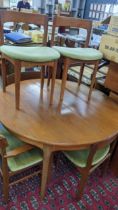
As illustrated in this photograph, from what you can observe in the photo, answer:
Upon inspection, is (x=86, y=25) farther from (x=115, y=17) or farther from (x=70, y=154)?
(x=70, y=154)

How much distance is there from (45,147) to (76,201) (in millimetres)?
596

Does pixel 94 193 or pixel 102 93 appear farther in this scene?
pixel 102 93

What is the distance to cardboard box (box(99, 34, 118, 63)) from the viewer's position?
57.5 inches

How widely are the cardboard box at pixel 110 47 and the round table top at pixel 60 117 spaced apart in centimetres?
39

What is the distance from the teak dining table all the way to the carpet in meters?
0.10

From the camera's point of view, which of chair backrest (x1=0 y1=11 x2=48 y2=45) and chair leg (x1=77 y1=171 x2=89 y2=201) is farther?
chair backrest (x1=0 y1=11 x2=48 y2=45)

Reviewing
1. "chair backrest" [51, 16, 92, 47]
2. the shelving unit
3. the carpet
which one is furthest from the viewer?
the shelving unit

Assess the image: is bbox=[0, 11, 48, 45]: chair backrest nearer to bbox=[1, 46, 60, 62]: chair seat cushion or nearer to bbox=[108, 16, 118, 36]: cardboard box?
bbox=[1, 46, 60, 62]: chair seat cushion

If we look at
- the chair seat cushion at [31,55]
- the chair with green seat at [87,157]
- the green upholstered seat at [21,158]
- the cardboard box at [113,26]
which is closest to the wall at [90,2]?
the cardboard box at [113,26]

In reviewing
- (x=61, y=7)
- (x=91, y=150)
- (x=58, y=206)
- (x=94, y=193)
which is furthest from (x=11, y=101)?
(x=61, y=7)

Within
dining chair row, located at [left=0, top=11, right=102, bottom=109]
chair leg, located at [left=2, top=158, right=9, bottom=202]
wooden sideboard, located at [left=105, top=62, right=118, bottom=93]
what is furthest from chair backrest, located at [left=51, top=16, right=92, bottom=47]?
chair leg, located at [left=2, top=158, right=9, bottom=202]

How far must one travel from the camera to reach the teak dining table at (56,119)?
1.18 m

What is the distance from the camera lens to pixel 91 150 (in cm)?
119

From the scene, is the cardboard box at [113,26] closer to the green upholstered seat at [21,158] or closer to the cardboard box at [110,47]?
the cardboard box at [110,47]
